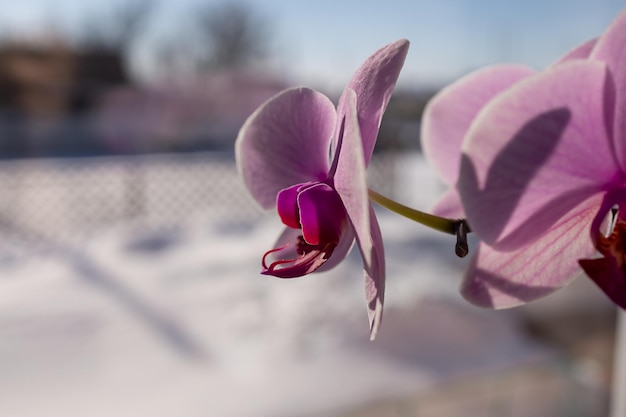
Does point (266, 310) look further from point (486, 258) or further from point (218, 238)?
point (486, 258)

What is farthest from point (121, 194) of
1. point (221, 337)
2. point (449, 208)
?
point (449, 208)

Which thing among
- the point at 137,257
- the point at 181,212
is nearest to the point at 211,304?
the point at 137,257

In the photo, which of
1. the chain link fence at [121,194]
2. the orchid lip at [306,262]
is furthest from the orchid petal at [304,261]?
the chain link fence at [121,194]

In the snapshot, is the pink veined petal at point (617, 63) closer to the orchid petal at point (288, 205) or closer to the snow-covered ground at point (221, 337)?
the orchid petal at point (288, 205)

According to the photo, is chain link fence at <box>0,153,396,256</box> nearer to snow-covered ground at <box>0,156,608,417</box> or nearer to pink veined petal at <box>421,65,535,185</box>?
snow-covered ground at <box>0,156,608,417</box>

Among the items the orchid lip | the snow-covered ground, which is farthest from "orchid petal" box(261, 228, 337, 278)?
the snow-covered ground
